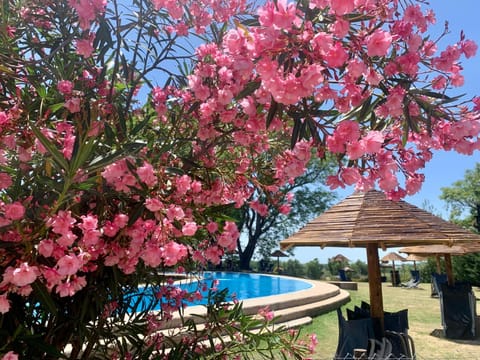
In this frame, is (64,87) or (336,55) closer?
(336,55)

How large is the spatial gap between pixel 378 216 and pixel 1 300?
3.23m

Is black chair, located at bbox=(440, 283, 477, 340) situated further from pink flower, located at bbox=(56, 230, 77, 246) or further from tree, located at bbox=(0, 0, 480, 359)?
pink flower, located at bbox=(56, 230, 77, 246)

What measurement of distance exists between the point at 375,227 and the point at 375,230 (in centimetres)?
5

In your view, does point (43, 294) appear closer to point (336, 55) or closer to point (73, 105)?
point (73, 105)

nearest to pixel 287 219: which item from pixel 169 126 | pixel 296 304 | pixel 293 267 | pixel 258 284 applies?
pixel 293 267

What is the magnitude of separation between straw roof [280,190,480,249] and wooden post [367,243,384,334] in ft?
0.35

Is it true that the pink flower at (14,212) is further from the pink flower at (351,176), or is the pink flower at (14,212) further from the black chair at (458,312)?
the black chair at (458,312)

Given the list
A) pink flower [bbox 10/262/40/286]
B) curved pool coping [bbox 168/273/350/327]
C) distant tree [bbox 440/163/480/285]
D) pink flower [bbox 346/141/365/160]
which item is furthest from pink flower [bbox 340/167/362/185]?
distant tree [bbox 440/163/480/285]

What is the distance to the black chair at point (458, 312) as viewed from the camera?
6164mm

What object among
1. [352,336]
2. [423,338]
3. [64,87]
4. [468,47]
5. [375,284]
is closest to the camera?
[468,47]

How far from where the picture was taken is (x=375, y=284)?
12.1 ft

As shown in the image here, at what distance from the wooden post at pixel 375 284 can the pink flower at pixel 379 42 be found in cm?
283

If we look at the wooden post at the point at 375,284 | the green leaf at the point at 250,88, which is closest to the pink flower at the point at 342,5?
the green leaf at the point at 250,88

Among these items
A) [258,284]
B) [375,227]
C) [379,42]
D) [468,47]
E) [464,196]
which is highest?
[464,196]
